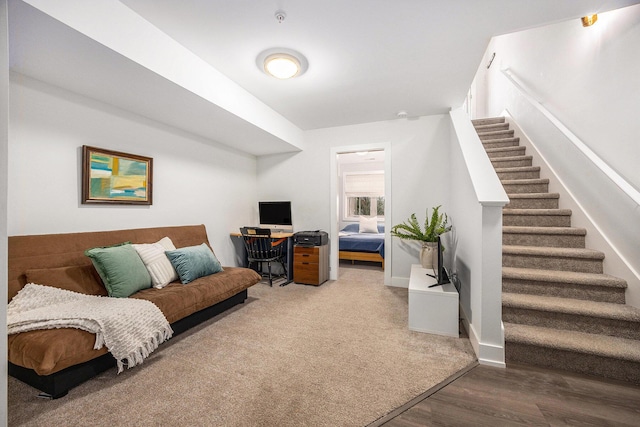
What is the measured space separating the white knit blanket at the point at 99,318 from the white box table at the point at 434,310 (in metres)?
2.07

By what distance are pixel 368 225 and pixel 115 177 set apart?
491 cm

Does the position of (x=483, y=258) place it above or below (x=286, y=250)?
above

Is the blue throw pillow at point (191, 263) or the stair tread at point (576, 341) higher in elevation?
the blue throw pillow at point (191, 263)

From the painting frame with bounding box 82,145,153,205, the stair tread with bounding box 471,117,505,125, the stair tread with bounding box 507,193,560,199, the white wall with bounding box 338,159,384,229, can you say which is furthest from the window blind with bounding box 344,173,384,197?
the painting frame with bounding box 82,145,153,205

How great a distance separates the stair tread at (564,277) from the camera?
6.52ft

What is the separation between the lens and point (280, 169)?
15.3ft

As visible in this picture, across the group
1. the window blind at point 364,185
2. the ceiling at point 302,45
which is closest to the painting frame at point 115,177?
the ceiling at point 302,45

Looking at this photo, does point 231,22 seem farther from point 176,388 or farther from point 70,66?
point 176,388

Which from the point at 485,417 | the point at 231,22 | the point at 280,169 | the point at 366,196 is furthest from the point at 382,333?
the point at 366,196

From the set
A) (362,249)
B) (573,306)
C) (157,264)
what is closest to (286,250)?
(362,249)

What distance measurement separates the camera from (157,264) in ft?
8.21

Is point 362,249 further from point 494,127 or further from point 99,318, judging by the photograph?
point 99,318

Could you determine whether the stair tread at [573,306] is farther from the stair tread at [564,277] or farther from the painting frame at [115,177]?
the painting frame at [115,177]

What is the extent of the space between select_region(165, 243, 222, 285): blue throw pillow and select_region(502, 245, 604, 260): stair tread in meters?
2.91
